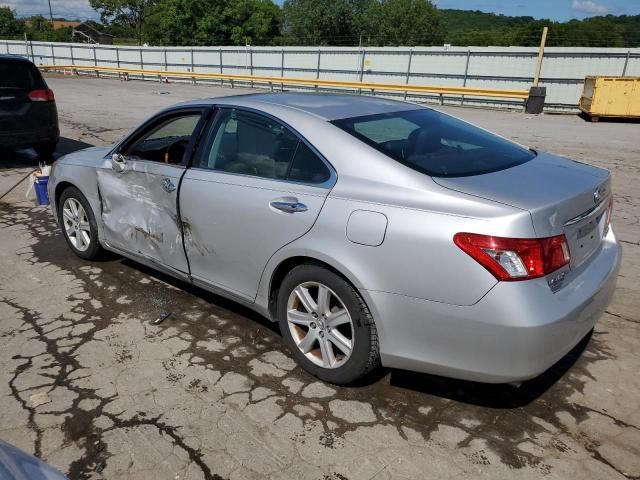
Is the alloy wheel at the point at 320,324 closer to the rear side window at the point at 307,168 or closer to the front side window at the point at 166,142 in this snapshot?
the rear side window at the point at 307,168

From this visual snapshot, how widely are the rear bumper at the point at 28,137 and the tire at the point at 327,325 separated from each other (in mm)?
7093

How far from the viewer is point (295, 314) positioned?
3.16 metres

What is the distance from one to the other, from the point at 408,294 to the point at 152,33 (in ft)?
274

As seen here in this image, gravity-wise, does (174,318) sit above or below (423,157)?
below

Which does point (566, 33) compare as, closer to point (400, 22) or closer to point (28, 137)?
point (400, 22)

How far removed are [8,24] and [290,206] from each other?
114 metres

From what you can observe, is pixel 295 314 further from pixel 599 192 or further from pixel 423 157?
pixel 599 192

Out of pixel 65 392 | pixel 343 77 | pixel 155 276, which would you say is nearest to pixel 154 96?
pixel 343 77

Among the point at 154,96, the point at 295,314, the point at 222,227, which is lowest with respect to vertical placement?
the point at 154,96

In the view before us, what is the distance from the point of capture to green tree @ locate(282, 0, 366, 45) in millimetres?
74375

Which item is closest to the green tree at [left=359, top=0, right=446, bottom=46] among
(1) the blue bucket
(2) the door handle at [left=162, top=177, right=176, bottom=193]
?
(1) the blue bucket

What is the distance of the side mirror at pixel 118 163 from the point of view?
414cm

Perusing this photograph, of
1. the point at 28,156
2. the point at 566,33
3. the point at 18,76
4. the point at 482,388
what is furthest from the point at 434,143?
the point at 566,33

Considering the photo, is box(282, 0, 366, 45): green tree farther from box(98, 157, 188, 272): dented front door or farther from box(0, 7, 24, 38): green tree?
box(98, 157, 188, 272): dented front door
